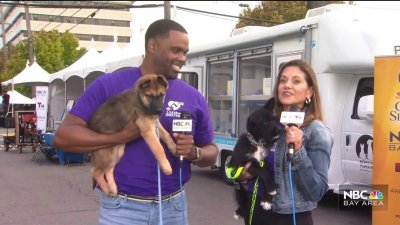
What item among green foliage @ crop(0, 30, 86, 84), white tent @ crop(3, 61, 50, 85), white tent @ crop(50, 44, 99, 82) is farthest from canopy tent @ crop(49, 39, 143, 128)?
green foliage @ crop(0, 30, 86, 84)

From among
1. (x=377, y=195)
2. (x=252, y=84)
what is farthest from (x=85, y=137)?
(x=252, y=84)

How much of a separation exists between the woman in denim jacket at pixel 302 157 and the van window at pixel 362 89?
16.4 ft

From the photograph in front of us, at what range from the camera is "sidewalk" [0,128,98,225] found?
765cm

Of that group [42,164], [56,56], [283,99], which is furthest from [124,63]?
[56,56]

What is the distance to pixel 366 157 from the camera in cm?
755

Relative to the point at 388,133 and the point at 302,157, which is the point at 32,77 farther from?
the point at 302,157

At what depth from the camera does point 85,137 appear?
2.70 metres

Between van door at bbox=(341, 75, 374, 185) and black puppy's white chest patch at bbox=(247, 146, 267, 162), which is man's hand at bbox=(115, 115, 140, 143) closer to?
black puppy's white chest patch at bbox=(247, 146, 267, 162)

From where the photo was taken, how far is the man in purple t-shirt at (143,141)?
2.71 meters

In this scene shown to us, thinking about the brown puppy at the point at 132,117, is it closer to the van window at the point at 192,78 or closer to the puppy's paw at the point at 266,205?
the puppy's paw at the point at 266,205

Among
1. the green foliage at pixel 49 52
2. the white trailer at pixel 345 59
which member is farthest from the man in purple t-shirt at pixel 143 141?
the green foliage at pixel 49 52

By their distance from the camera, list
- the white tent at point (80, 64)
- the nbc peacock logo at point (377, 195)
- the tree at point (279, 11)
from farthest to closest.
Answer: the tree at point (279, 11)
the white tent at point (80, 64)
the nbc peacock logo at point (377, 195)

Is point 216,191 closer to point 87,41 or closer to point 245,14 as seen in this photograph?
point 245,14

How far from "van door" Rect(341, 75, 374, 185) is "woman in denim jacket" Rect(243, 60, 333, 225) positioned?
4914 mm
